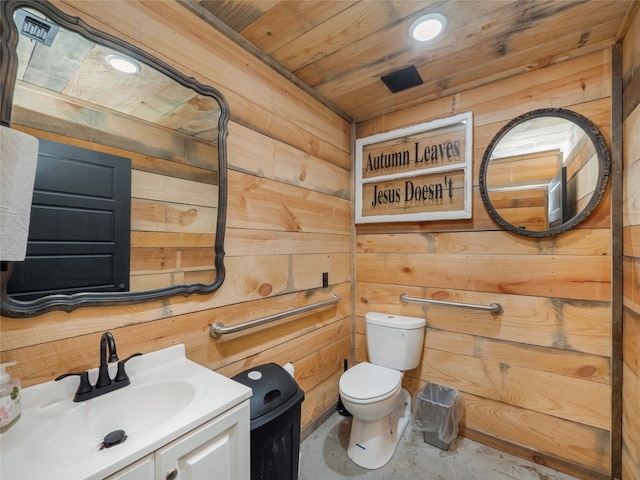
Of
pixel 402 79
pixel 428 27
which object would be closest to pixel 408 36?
pixel 428 27

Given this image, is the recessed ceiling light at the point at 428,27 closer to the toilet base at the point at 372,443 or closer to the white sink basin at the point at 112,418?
the white sink basin at the point at 112,418

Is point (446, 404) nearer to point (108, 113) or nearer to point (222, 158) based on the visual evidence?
point (222, 158)

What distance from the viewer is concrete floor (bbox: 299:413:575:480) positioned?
161cm

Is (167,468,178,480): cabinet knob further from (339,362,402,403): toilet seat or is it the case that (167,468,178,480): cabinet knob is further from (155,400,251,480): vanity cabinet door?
(339,362,402,403): toilet seat

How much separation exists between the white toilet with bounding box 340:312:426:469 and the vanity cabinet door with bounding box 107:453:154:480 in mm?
1100

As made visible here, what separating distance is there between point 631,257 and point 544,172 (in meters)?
0.58

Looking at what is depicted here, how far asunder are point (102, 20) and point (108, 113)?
324 mm

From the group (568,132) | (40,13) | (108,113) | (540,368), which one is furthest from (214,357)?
(568,132)

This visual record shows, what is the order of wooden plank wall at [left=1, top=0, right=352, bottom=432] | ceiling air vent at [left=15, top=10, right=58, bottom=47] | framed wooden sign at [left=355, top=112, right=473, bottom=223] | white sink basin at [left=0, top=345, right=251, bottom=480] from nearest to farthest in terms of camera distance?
white sink basin at [left=0, top=345, right=251, bottom=480] → ceiling air vent at [left=15, top=10, right=58, bottom=47] → wooden plank wall at [left=1, top=0, right=352, bottom=432] → framed wooden sign at [left=355, top=112, right=473, bottom=223]

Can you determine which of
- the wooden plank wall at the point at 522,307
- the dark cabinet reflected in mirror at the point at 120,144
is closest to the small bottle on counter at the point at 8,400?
the dark cabinet reflected in mirror at the point at 120,144

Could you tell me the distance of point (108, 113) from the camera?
107 centimetres

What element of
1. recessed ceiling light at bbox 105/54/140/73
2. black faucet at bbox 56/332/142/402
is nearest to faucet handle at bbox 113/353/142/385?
black faucet at bbox 56/332/142/402

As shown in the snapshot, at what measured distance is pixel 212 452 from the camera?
0.88 metres

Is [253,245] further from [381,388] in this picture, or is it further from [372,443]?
[372,443]
